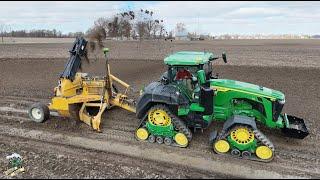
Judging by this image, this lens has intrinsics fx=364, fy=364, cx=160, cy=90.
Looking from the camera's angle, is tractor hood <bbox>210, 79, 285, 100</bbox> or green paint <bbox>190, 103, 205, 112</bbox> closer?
tractor hood <bbox>210, 79, 285, 100</bbox>

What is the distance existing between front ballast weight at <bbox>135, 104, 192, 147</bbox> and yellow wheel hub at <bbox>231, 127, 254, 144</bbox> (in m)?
1.14

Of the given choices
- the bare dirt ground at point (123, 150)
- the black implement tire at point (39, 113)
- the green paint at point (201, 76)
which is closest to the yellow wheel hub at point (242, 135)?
the bare dirt ground at point (123, 150)

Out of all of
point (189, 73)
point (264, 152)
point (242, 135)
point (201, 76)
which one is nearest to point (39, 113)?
point (189, 73)

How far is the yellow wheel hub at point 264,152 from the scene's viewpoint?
8164 mm

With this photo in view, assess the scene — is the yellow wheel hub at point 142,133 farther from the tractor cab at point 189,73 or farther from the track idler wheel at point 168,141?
the tractor cab at point 189,73

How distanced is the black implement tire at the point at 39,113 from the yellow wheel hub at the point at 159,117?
3592mm

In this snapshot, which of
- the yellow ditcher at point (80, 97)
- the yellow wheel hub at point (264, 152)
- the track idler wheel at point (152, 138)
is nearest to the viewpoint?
the yellow wheel hub at point (264, 152)

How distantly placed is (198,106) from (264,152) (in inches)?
75.3

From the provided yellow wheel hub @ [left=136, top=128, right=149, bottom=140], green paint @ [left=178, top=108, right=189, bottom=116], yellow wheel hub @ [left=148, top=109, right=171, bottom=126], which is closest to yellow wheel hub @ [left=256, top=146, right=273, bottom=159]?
green paint @ [left=178, top=108, right=189, bottom=116]

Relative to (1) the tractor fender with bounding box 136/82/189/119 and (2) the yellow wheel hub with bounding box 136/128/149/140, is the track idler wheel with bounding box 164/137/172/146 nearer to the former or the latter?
(2) the yellow wheel hub with bounding box 136/128/149/140

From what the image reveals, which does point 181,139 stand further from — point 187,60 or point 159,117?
point 187,60

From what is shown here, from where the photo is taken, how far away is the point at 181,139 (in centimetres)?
898

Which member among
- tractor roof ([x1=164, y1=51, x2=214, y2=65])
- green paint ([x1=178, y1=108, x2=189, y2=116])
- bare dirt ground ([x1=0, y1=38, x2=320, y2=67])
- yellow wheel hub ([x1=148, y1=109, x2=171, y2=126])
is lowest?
yellow wheel hub ([x1=148, y1=109, x2=171, y2=126])

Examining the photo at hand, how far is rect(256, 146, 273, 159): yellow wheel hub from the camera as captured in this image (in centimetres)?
816
